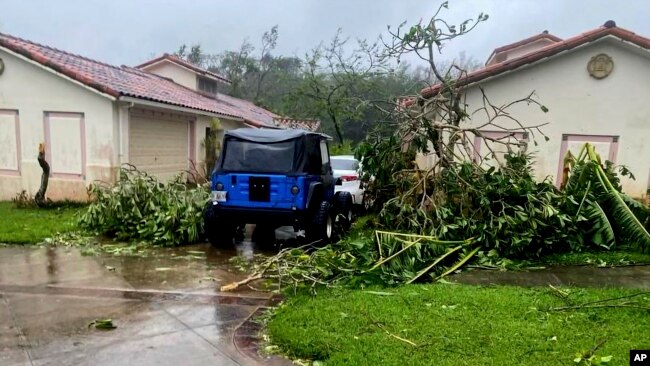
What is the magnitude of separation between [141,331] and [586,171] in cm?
766

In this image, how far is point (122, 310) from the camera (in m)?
4.91

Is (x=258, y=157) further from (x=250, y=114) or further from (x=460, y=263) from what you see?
(x=250, y=114)

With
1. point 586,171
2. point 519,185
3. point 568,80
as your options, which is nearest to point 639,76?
point 568,80

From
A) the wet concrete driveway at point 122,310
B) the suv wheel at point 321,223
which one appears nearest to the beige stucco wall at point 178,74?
the wet concrete driveway at point 122,310

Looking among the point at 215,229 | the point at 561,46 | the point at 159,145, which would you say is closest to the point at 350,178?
the point at 215,229

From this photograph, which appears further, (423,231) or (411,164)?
(411,164)

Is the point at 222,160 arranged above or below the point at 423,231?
above

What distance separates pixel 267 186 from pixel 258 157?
2.03 ft

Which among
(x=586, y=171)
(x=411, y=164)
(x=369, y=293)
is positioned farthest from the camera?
(x=411, y=164)

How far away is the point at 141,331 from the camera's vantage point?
436 centimetres

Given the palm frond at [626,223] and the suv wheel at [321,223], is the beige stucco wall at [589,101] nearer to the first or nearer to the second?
the palm frond at [626,223]

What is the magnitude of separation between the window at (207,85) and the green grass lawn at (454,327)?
66.0ft

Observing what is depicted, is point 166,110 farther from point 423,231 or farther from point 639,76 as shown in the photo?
point 639,76

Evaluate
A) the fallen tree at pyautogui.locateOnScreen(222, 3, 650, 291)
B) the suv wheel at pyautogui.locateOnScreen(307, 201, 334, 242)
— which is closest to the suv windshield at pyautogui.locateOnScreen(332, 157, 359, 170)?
the fallen tree at pyautogui.locateOnScreen(222, 3, 650, 291)
